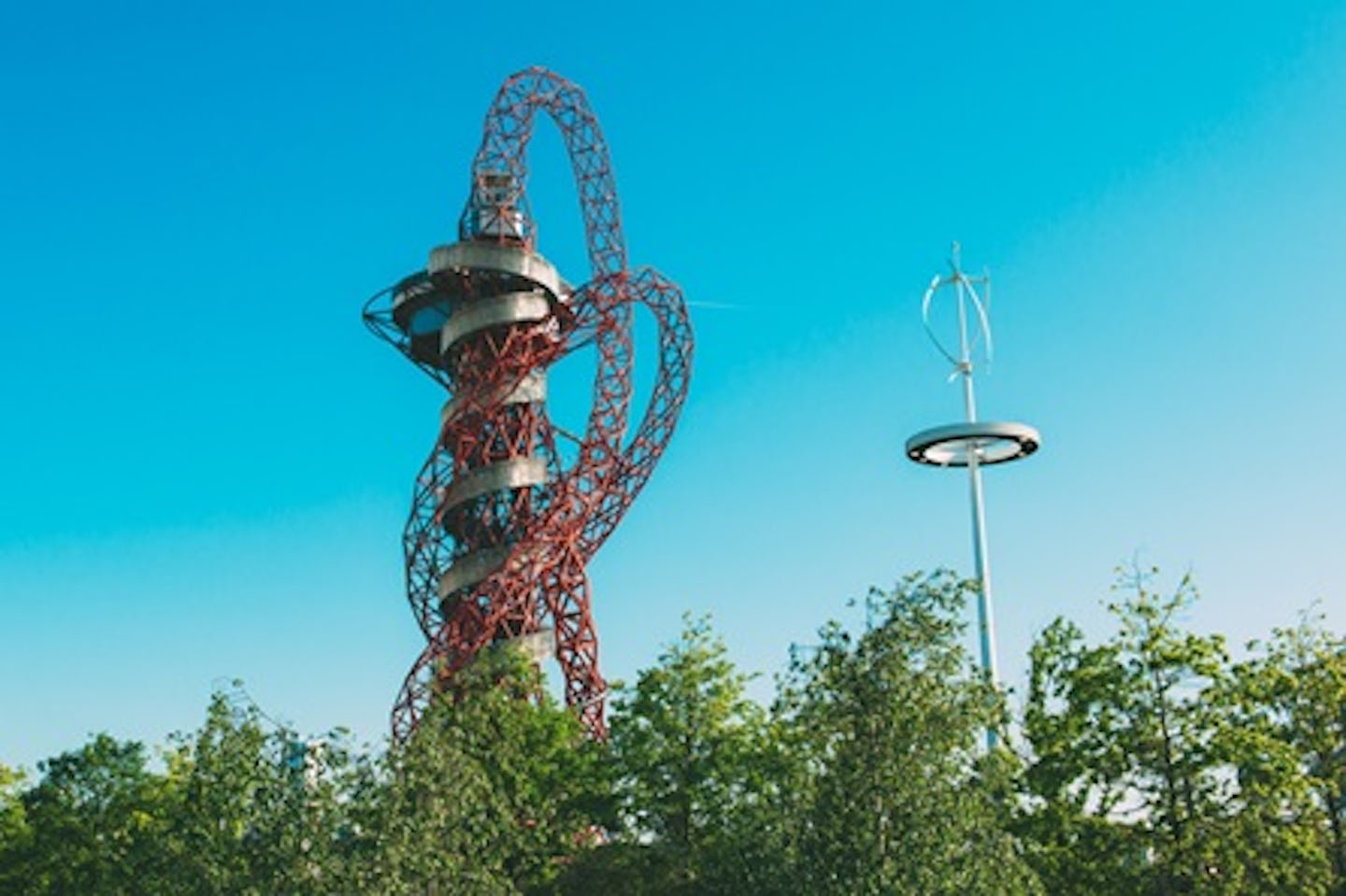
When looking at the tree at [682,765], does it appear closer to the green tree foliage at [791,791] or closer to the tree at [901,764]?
the green tree foliage at [791,791]

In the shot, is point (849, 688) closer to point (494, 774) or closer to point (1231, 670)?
point (1231, 670)

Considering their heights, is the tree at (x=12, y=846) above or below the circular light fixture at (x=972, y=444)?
below

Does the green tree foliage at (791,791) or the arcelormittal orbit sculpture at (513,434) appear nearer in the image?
the green tree foliage at (791,791)

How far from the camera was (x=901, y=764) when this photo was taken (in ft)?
67.7

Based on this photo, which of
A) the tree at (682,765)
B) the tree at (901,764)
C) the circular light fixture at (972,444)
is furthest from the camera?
the circular light fixture at (972,444)

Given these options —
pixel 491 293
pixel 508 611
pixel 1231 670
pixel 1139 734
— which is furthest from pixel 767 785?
pixel 491 293

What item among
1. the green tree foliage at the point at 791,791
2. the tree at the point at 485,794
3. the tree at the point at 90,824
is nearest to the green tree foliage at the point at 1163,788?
the green tree foliage at the point at 791,791

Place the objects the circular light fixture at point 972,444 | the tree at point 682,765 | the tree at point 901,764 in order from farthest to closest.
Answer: the circular light fixture at point 972,444 < the tree at point 682,765 < the tree at point 901,764

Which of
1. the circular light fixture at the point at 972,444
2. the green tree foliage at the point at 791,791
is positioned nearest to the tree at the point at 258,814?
the green tree foliage at the point at 791,791

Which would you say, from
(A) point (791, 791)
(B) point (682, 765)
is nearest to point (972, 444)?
(B) point (682, 765)

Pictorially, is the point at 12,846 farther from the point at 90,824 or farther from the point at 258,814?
the point at 258,814

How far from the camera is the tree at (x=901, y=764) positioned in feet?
65.8

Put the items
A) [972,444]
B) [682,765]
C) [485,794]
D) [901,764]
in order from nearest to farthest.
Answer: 1. [901,764]
2. [485,794]
3. [682,765]
4. [972,444]

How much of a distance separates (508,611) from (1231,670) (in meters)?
24.5
